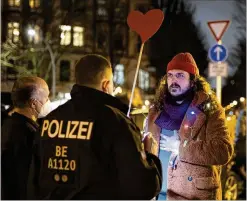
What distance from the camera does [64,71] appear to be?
126ft

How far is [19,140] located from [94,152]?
46.1 inches

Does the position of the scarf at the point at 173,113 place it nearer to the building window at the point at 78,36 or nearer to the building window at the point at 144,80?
the building window at the point at 78,36

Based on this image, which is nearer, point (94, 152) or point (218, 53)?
point (94, 152)

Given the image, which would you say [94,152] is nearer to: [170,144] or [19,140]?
[19,140]

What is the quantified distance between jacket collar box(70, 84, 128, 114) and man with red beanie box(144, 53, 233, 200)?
3.58 feet

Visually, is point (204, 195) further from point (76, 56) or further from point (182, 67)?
point (76, 56)

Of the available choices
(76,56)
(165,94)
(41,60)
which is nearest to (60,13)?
(41,60)

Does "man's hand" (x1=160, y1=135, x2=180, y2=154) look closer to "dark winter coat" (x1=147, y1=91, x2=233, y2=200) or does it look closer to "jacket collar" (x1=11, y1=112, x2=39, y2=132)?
"dark winter coat" (x1=147, y1=91, x2=233, y2=200)

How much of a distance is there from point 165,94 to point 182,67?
29cm

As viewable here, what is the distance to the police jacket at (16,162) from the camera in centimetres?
400

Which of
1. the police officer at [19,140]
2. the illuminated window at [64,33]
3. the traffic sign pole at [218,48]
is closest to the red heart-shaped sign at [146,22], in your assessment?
the police officer at [19,140]

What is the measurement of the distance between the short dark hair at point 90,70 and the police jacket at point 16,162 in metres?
0.93

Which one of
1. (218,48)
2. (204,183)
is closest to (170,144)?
(204,183)

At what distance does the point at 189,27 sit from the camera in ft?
99.1
